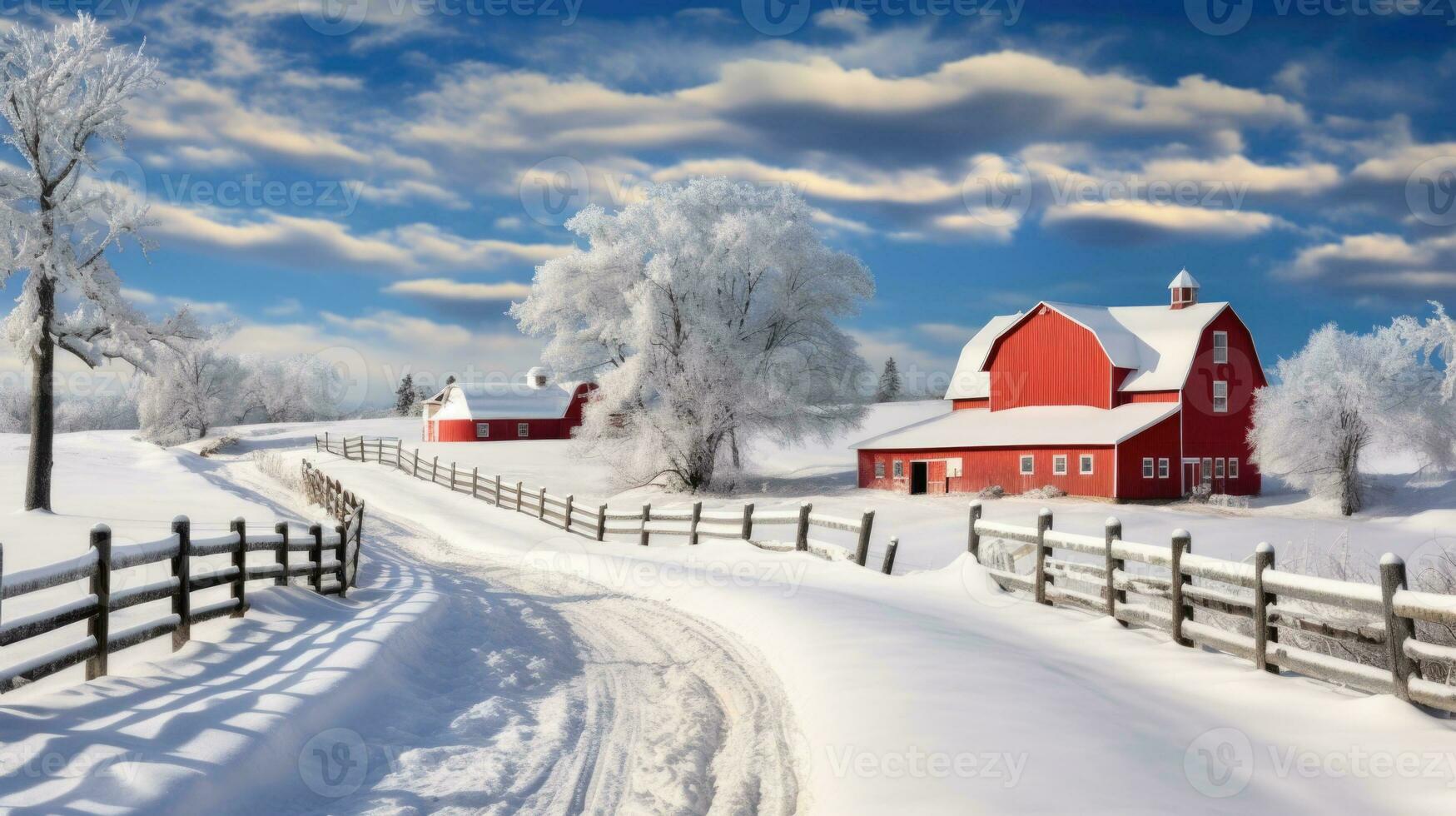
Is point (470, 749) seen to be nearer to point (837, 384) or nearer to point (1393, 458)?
point (837, 384)

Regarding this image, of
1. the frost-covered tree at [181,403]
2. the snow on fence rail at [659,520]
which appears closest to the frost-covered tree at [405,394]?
the frost-covered tree at [181,403]

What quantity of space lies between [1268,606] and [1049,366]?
33.9 meters

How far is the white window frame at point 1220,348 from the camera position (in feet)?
130

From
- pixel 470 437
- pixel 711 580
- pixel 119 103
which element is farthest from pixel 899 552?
pixel 470 437

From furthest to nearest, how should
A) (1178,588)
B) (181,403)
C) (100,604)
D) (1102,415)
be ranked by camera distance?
1. (181,403)
2. (1102,415)
3. (1178,588)
4. (100,604)

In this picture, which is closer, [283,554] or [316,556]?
[283,554]

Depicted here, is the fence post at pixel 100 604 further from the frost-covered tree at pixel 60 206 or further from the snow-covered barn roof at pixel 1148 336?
the snow-covered barn roof at pixel 1148 336

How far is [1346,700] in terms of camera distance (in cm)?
695

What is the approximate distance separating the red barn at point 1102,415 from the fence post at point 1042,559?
24953mm

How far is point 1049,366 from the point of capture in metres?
40.5

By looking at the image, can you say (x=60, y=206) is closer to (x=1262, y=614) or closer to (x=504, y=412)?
(x=1262, y=614)

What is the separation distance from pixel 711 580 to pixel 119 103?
18.7 meters

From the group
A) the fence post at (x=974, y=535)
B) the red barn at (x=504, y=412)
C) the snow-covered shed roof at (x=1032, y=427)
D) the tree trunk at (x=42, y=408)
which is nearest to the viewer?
the fence post at (x=974, y=535)

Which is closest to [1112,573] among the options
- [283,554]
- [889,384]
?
[283,554]
